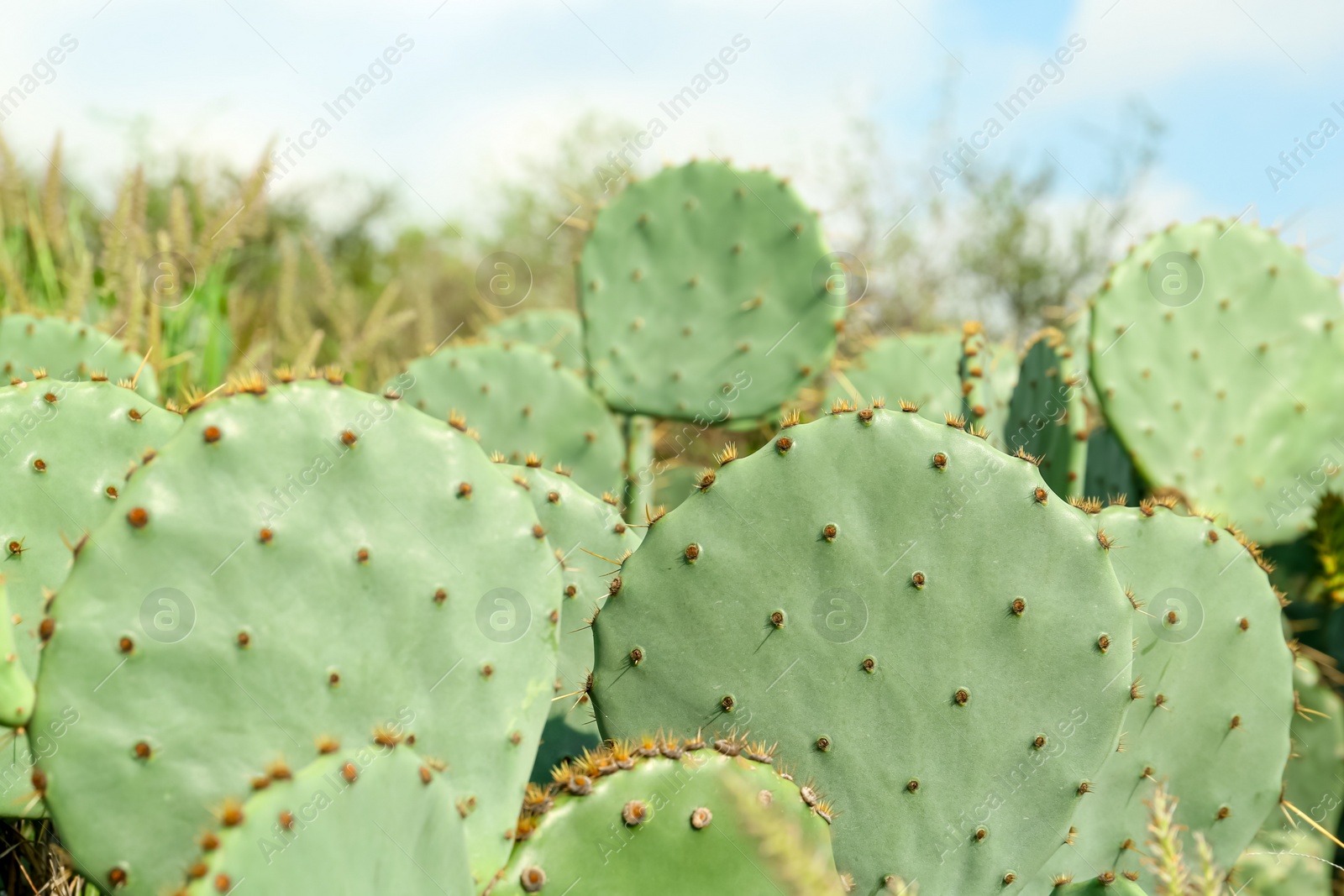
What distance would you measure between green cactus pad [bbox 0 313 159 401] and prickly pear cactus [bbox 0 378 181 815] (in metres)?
0.73

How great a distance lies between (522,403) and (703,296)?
24.8 inches

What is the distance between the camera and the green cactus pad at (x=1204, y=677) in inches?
60.7

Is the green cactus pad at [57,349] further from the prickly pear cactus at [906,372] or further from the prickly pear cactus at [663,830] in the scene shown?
the prickly pear cactus at [906,372]

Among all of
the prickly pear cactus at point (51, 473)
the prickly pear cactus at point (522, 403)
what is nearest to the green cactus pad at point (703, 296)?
the prickly pear cactus at point (522, 403)

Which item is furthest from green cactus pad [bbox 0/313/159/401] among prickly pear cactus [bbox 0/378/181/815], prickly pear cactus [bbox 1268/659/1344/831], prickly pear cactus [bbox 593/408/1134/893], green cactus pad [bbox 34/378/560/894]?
prickly pear cactus [bbox 1268/659/1344/831]

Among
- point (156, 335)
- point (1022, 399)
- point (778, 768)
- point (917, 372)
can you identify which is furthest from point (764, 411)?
point (778, 768)

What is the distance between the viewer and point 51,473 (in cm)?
144

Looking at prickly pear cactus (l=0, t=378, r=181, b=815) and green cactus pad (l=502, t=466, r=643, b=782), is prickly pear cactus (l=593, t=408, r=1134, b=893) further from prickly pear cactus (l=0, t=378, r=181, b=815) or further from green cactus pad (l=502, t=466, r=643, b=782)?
prickly pear cactus (l=0, t=378, r=181, b=815)

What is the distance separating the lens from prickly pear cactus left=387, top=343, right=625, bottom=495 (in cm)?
284

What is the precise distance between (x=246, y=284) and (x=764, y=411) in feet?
15.0

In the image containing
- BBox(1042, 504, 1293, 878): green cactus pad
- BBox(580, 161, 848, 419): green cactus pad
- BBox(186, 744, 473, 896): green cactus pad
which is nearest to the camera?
BBox(186, 744, 473, 896): green cactus pad

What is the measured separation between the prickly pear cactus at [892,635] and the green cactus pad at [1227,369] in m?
1.38

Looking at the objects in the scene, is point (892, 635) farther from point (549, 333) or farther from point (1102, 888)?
point (549, 333)

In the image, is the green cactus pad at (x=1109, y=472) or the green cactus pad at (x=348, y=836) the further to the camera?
the green cactus pad at (x=1109, y=472)
